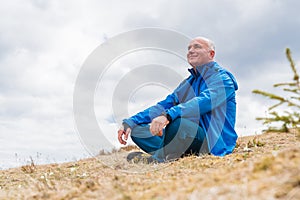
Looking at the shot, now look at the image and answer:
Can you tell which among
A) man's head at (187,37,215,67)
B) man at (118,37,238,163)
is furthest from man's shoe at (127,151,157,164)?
man's head at (187,37,215,67)

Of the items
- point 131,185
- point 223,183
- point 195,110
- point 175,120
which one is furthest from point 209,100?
point 223,183

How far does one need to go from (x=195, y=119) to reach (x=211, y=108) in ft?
0.96

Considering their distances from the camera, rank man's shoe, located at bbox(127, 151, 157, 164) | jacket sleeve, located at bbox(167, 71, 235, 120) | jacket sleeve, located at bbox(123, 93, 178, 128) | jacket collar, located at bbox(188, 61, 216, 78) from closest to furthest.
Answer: jacket sleeve, located at bbox(167, 71, 235, 120)
man's shoe, located at bbox(127, 151, 157, 164)
jacket collar, located at bbox(188, 61, 216, 78)
jacket sleeve, located at bbox(123, 93, 178, 128)

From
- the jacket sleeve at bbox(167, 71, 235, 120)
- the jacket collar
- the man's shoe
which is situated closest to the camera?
the jacket sleeve at bbox(167, 71, 235, 120)

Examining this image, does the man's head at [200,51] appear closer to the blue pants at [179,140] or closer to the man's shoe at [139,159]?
the blue pants at [179,140]

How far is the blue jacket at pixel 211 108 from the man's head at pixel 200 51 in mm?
127

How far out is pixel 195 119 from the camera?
17.4 feet

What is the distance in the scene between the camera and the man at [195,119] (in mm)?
5059

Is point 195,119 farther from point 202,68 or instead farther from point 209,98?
point 202,68

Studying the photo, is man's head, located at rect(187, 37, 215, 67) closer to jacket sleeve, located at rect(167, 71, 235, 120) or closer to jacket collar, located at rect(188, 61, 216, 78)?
jacket collar, located at rect(188, 61, 216, 78)

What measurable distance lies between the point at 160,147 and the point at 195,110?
0.90 m

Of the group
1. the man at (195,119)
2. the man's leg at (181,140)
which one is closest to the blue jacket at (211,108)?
the man at (195,119)

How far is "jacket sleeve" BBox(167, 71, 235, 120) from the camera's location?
5.00 metres

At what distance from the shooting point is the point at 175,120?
16.6 feet
